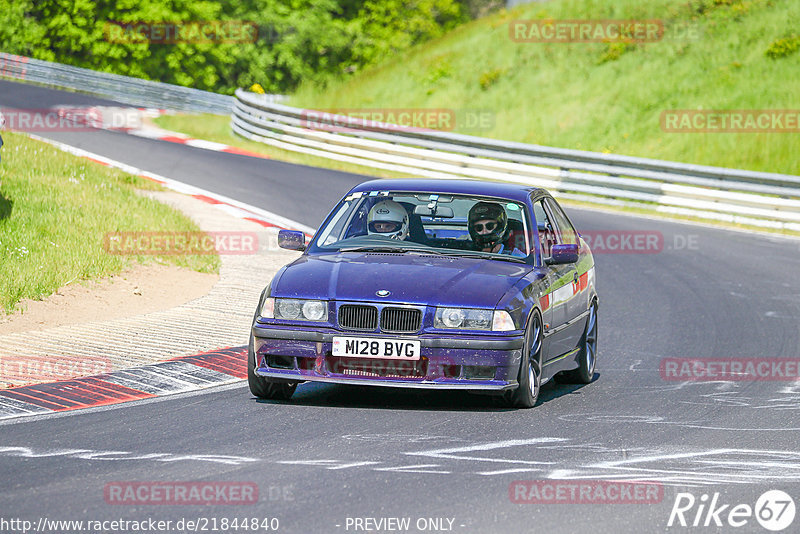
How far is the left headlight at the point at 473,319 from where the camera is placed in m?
8.02

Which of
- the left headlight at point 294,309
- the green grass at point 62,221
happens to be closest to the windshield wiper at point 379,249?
the left headlight at point 294,309

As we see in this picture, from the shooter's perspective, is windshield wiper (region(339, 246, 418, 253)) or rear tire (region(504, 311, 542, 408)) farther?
windshield wiper (region(339, 246, 418, 253))

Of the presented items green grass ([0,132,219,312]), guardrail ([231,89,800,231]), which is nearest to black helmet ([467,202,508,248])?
green grass ([0,132,219,312])

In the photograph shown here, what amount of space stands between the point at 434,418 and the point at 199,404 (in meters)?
1.60

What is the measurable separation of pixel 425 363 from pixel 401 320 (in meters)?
0.31

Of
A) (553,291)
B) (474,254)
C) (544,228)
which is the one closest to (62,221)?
(544,228)

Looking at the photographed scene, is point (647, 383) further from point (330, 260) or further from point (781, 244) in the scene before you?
point (781, 244)

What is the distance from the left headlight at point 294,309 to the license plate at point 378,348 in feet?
0.80

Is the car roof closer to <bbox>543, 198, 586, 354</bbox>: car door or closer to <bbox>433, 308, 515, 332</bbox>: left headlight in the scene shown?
<bbox>543, 198, 586, 354</bbox>: car door

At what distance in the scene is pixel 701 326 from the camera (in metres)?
13.0

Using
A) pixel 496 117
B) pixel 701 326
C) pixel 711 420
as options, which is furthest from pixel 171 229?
pixel 496 117

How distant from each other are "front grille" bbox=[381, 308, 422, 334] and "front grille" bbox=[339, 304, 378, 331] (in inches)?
2.6

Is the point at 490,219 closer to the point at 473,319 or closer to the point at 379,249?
the point at 379,249

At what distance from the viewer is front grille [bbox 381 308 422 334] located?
802cm
